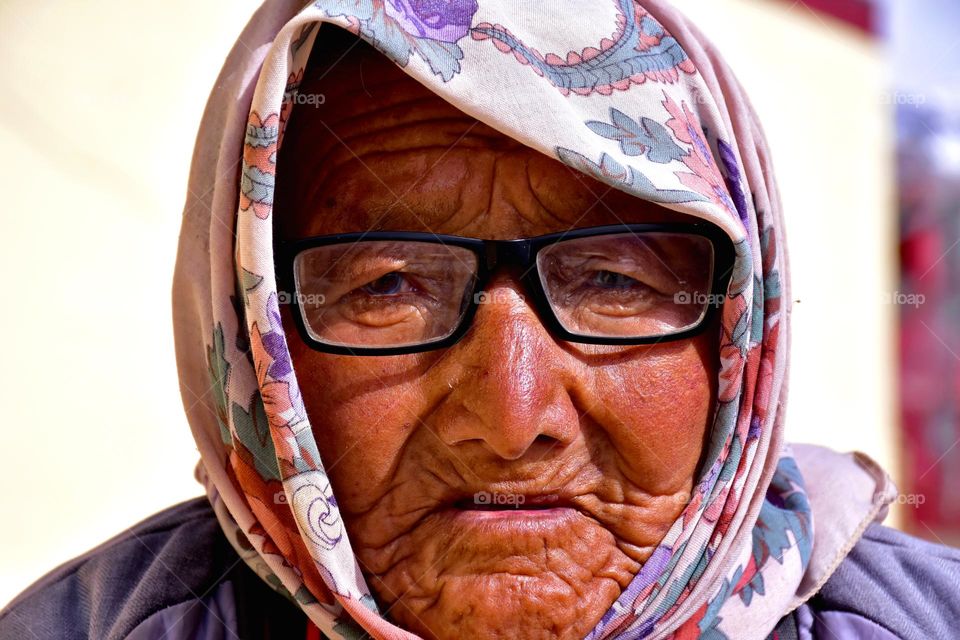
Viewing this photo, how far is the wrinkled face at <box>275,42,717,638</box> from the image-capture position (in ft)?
4.95

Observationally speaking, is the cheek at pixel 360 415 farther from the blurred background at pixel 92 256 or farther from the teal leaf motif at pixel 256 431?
the blurred background at pixel 92 256

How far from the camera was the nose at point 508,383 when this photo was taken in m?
1.45

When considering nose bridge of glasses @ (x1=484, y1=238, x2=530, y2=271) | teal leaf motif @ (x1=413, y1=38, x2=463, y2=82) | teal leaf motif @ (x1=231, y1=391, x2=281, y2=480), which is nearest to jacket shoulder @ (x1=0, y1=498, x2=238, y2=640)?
teal leaf motif @ (x1=231, y1=391, x2=281, y2=480)

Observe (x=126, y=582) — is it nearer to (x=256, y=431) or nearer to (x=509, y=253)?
(x=256, y=431)

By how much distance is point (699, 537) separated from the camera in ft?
5.39

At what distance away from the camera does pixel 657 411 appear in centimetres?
156

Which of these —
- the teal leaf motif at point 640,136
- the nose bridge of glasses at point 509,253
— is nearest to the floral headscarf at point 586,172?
the teal leaf motif at point 640,136

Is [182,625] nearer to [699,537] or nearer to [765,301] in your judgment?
[699,537]

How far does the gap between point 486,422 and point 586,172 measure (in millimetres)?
457

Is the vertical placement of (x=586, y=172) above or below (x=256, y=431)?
above

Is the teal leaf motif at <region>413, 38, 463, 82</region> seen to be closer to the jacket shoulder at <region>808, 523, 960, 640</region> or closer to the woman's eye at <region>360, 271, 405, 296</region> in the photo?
the woman's eye at <region>360, 271, 405, 296</region>

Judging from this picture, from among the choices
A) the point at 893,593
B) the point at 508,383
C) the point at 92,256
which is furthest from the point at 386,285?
the point at 92,256

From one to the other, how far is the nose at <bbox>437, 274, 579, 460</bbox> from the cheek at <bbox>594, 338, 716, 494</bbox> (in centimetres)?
8

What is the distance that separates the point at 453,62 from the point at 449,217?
0.89 ft
